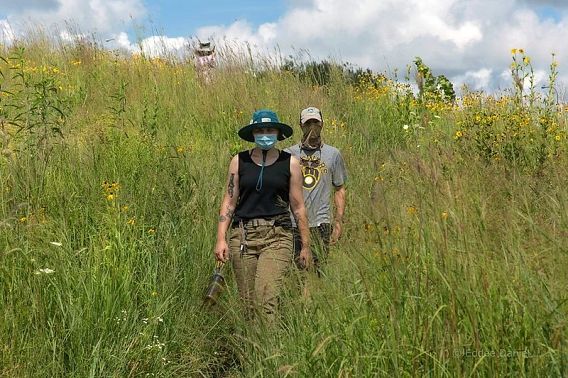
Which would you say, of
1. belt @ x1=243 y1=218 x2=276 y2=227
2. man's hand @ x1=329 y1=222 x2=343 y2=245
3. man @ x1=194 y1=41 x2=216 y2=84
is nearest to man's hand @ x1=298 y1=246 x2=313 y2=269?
man's hand @ x1=329 y1=222 x2=343 y2=245

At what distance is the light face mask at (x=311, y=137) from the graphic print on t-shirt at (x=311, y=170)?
0.31ft

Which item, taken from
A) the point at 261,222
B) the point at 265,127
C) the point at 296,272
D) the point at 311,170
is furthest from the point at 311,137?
the point at 296,272

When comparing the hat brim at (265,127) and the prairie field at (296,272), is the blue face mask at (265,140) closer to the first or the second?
the hat brim at (265,127)

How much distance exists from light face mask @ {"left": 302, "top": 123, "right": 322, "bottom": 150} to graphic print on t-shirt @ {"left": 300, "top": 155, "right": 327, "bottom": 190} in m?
0.09

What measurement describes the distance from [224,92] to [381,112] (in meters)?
Answer: 2.23

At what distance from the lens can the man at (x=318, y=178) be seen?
5500 mm

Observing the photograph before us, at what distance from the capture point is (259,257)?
5070 mm

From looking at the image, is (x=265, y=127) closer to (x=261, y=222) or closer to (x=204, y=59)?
(x=261, y=222)

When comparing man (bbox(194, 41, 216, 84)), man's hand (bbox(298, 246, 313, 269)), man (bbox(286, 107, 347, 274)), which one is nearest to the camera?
man's hand (bbox(298, 246, 313, 269))

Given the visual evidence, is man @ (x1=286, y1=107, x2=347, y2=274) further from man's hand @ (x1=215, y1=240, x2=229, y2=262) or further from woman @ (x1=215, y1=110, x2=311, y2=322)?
man's hand @ (x1=215, y1=240, x2=229, y2=262)

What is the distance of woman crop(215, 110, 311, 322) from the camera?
16.7 feet

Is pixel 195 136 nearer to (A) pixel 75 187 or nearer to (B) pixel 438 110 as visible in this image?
(A) pixel 75 187

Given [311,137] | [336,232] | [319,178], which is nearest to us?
[336,232]

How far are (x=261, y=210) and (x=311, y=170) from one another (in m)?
0.63
